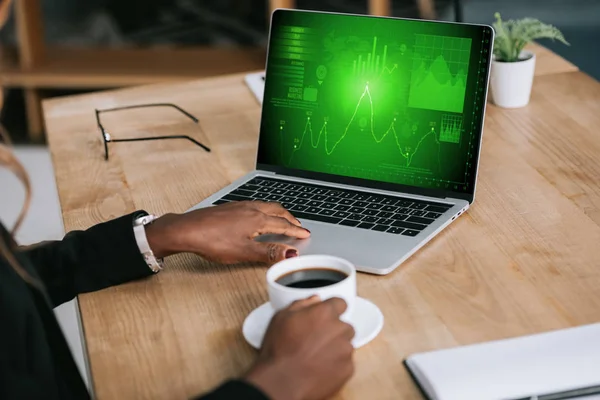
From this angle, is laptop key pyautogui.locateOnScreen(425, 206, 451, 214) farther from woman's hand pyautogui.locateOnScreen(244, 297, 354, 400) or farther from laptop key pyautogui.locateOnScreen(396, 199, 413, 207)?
woman's hand pyautogui.locateOnScreen(244, 297, 354, 400)

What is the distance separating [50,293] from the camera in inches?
47.6

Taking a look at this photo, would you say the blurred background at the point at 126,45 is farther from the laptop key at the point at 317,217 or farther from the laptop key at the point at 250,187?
the laptop key at the point at 317,217

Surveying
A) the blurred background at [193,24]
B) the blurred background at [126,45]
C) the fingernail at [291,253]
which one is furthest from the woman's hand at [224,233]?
the blurred background at [193,24]

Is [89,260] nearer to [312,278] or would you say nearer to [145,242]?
[145,242]

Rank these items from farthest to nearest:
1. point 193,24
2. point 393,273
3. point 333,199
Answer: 1. point 193,24
2. point 333,199
3. point 393,273

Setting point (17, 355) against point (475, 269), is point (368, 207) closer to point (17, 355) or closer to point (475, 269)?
point (475, 269)

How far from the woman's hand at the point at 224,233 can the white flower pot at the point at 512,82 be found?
2.07ft

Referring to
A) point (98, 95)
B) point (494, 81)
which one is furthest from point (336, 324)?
point (98, 95)

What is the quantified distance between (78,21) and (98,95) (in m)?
2.59

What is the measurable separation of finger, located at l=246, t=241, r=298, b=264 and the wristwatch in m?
0.12

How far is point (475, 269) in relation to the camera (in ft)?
3.75

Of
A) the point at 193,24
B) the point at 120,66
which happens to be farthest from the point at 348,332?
the point at 193,24

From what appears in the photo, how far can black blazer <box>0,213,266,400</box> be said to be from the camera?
1.02 meters

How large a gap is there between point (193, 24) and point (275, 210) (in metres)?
3.34
